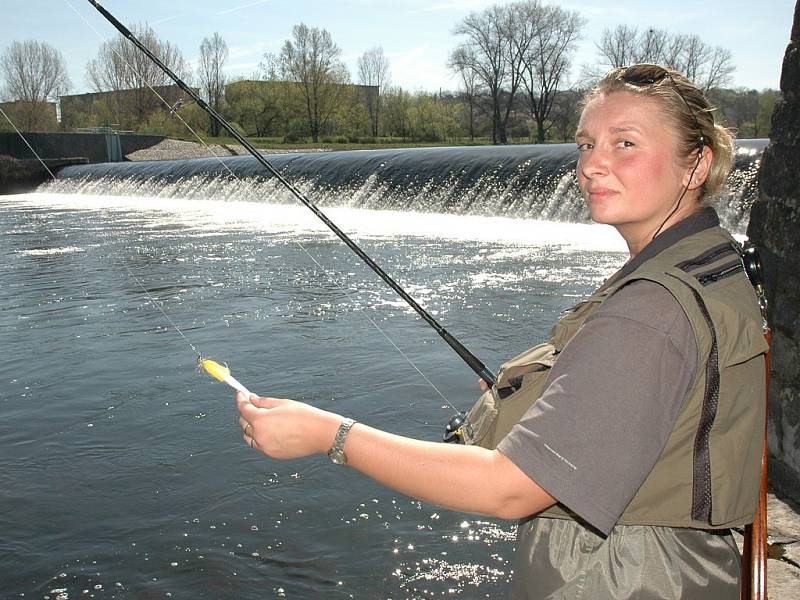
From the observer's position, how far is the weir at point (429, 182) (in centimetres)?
1739

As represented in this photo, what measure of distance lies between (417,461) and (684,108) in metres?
0.86

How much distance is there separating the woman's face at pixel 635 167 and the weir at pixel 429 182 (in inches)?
529

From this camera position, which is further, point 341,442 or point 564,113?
point 564,113

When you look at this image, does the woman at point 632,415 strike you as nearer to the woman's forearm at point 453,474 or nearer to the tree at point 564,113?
the woman's forearm at point 453,474

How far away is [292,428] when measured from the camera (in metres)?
1.57

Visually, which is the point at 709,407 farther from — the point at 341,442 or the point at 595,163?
the point at 341,442

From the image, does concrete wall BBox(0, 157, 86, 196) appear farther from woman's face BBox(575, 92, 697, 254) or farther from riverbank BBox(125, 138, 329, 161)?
woman's face BBox(575, 92, 697, 254)

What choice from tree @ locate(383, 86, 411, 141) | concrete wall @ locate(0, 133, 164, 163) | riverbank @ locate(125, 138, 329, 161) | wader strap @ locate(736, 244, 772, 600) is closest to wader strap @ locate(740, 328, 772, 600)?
wader strap @ locate(736, 244, 772, 600)

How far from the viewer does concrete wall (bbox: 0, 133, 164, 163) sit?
41031 mm

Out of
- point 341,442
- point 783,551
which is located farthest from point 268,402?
point 783,551

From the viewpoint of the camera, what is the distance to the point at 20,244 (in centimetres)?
1509

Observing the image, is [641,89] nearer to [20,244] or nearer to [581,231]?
[581,231]

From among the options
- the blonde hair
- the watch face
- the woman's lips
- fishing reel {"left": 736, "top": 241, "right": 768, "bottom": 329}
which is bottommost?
the watch face

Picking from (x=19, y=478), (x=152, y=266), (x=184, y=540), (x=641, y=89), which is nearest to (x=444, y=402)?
(x=184, y=540)
